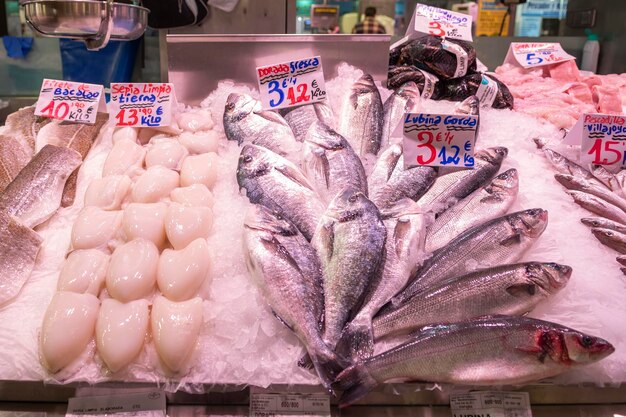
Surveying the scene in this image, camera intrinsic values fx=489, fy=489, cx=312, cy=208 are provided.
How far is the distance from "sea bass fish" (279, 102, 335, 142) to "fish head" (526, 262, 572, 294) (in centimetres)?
123

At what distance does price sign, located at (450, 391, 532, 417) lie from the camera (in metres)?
1.28

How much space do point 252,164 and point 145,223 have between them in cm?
50

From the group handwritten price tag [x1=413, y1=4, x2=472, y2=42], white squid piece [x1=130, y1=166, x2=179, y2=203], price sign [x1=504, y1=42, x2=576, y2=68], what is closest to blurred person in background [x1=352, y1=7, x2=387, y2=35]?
price sign [x1=504, y1=42, x2=576, y2=68]

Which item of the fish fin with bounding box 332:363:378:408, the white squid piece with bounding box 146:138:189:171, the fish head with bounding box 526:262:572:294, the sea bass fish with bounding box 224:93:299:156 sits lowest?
the fish fin with bounding box 332:363:378:408

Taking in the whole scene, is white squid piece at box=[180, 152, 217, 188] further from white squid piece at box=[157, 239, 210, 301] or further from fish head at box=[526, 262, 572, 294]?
fish head at box=[526, 262, 572, 294]

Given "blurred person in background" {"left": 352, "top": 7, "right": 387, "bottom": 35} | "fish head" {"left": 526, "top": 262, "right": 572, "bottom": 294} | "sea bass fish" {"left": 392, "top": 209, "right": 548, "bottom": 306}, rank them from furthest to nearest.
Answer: "blurred person in background" {"left": 352, "top": 7, "right": 387, "bottom": 35}, "sea bass fish" {"left": 392, "top": 209, "right": 548, "bottom": 306}, "fish head" {"left": 526, "top": 262, "right": 572, "bottom": 294}

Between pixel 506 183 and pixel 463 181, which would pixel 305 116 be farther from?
pixel 506 183

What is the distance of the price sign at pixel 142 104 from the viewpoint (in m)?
2.31

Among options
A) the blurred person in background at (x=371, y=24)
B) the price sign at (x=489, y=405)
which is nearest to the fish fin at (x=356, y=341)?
the price sign at (x=489, y=405)

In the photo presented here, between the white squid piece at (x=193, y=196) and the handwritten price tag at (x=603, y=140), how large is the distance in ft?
5.52

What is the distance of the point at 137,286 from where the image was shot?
1.39m

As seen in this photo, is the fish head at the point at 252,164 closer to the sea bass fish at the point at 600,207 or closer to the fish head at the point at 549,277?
the fish head at the point at 549,277

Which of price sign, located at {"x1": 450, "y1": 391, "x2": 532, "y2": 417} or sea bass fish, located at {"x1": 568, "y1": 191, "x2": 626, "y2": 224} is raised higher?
sea bass fish, located at {"x1": 568, "y1": 191, "x2": 626, "y2": 224}

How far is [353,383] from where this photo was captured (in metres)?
1.19
